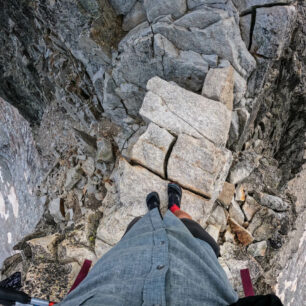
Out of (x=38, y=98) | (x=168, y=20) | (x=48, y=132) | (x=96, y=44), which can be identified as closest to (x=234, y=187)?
(x=168, y=20)

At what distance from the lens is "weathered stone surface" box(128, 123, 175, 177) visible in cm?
279

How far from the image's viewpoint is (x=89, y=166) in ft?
13.7

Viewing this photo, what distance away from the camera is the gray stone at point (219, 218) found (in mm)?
3088

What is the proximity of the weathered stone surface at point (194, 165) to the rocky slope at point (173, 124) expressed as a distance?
0.01 meters

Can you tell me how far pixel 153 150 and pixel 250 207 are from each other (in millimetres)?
1782

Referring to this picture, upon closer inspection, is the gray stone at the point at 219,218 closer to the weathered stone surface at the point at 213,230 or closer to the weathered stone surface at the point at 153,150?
the weathered stone surface at the point at 213,230

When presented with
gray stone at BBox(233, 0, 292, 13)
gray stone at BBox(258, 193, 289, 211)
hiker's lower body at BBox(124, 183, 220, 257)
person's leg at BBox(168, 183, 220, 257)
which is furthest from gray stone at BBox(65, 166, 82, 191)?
gray stone at BBox(233, 0, 292, 13)

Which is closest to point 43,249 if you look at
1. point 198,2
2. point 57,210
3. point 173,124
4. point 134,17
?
point 57,210

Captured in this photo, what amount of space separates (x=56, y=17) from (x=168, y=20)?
1.88m

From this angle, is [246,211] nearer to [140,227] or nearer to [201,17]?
[140,227]

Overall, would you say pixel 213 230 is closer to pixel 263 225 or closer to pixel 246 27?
pixel 263 225

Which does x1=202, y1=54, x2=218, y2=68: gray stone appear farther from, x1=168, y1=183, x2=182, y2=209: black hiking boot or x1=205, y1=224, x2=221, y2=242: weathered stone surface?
x1=205, y1=224, x2=221, y2=242: weathered stone surface

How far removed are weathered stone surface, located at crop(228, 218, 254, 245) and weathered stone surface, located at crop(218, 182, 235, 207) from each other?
0.81ft

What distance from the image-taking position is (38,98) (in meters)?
6.12
